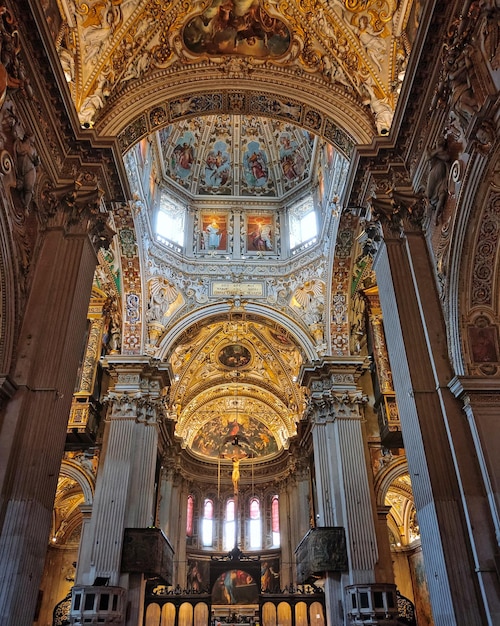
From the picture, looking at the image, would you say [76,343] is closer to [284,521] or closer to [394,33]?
[394,33]

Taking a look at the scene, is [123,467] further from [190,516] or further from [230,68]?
[190,516]

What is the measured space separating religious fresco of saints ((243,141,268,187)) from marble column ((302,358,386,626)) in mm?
8835

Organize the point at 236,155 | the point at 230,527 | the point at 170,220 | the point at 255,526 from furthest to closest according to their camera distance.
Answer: the point at 230,527 < the point at 255,526 < the point at 236,155 < the point at 170,220

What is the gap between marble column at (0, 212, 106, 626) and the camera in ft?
22.5

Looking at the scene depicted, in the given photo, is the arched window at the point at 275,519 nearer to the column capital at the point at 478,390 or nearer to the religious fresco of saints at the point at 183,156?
the religious fresco of saints at the point at 183,156

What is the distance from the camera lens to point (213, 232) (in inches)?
867

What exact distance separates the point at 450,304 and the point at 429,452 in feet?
7.77

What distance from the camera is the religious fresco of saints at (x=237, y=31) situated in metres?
11.1

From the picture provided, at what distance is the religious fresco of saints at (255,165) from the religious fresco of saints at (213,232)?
6.71ft

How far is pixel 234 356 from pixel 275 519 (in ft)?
35.1

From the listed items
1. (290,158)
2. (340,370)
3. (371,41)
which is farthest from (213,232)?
(371,41)

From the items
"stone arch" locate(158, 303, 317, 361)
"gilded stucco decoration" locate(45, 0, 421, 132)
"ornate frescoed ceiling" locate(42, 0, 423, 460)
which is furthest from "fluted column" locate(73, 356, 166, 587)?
"gilded stucco decoration" locate(45, 0, 421, 132)

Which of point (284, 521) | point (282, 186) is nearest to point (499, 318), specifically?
point (282, 186)

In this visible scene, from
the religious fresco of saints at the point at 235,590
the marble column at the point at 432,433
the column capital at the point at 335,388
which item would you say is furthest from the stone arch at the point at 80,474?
the marble column at the point at 432,433
